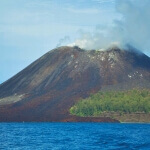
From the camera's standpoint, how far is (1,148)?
249 ft

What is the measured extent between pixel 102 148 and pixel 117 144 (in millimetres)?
8547

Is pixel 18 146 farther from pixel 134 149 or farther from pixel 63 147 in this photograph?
pixel 134 149

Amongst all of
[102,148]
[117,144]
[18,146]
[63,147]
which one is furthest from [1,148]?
[117,144]

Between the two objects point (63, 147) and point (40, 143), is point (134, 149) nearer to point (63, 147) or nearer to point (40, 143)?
point (63, 147)

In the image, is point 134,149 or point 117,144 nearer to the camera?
point 134,149

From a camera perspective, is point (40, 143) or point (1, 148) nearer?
point (1, 148)

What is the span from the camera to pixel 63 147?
79.3 meters

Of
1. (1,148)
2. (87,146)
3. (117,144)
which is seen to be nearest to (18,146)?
(1,148)

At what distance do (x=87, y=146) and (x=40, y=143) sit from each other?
9.97 meters

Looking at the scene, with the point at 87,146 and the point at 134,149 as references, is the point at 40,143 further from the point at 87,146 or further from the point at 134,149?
the point at 134,149

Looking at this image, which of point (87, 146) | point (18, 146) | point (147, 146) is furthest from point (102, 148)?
point (18, 146)

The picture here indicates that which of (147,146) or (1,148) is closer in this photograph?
(1,148)

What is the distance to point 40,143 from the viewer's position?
86.1 meters

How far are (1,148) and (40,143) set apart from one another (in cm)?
1181
